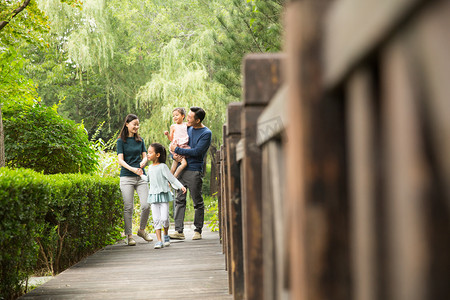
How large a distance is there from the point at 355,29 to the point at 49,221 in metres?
5.52

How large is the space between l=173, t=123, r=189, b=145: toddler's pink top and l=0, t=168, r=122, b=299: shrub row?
46.5 inches

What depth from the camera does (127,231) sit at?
819cm

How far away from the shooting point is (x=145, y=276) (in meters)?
5.20

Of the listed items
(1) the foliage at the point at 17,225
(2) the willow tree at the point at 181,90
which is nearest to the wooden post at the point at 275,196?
(1) the foliage at the point at 17,225

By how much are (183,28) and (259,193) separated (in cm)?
2422

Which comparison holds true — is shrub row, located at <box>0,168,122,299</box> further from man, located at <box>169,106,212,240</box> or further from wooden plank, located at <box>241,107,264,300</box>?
wooden plank, located at <box>241,107,264,300</box>

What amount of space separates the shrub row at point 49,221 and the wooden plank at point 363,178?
336cm

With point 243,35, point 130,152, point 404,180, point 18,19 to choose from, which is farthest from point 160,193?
point 243,35

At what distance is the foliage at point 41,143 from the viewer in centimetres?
980

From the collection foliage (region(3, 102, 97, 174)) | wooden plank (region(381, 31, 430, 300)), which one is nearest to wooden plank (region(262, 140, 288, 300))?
wooden plank (region(381, 31, 430, 300))

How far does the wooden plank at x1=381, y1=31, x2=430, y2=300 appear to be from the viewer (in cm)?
58

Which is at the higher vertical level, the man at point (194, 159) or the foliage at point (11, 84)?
the foliage at point (11, 84)

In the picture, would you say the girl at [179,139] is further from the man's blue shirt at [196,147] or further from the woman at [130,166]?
the woman at [130,166]

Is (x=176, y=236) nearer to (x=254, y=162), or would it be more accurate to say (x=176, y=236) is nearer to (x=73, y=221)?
(x=73, y=221)
